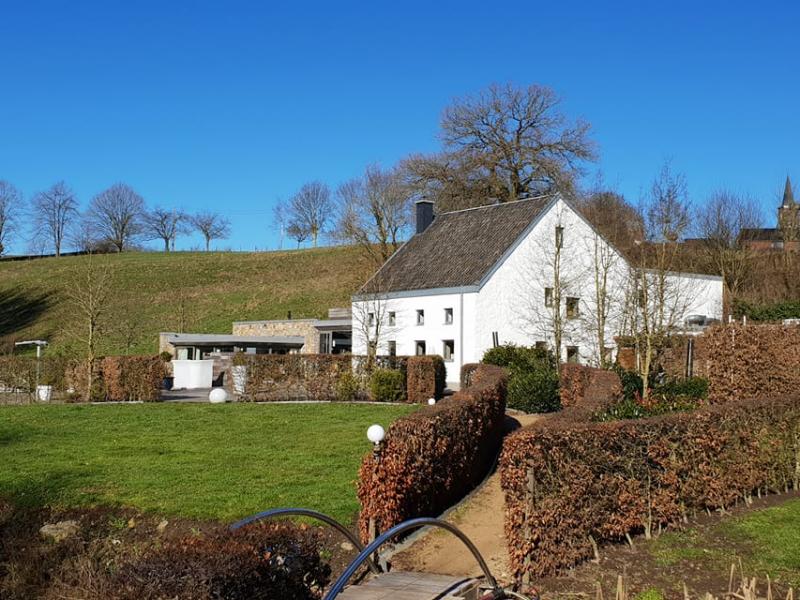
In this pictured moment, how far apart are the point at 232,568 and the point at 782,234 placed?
49.4m

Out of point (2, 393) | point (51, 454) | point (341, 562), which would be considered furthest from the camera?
point (2, 393)

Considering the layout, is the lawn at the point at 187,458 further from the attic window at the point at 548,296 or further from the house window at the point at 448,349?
the attic window at the point at 548,296

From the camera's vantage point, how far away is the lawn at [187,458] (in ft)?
34.5

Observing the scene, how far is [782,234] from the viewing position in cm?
4709

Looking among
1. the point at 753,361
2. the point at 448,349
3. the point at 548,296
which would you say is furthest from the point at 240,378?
the point at 548,296

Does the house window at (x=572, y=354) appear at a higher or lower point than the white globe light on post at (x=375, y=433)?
higher

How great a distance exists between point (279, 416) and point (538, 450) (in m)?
12.1

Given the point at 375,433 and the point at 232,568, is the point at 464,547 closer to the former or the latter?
the point at 375,433

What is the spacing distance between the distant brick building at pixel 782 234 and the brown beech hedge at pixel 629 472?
37361mm

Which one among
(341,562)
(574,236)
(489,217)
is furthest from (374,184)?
(341,562)

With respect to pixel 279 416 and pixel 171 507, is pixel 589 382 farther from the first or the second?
pixel 171 507

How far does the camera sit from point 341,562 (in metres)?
8.73

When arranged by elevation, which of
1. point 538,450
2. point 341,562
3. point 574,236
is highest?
point 574,236

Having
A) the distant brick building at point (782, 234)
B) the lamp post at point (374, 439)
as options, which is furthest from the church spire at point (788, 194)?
the lamp post at point (374, 439)
